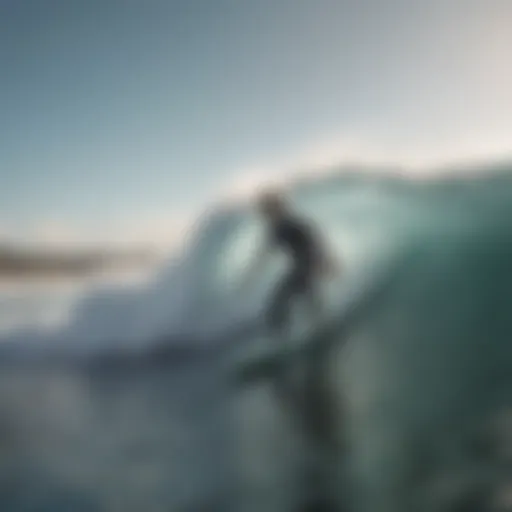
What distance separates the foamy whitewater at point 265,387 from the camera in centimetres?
130

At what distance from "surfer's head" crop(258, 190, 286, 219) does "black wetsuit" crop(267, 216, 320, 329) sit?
1.3 inches

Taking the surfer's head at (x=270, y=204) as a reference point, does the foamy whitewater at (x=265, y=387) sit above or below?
below

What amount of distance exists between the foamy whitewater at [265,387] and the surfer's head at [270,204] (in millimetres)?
38

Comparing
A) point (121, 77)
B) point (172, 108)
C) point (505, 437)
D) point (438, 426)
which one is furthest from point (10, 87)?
point (505, 437)

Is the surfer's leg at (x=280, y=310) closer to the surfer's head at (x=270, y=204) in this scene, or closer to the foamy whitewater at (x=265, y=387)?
the foamy whitewater at (x=265, y=387)

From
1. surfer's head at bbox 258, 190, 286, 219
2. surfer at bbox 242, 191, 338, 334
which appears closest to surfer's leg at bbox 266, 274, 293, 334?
surfer at bbox 242, 191, 338, 334

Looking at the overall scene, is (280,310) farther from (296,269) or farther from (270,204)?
(270,204)

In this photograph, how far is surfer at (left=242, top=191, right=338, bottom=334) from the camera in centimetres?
135

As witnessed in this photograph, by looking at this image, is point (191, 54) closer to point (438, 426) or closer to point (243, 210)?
point (243, 210)

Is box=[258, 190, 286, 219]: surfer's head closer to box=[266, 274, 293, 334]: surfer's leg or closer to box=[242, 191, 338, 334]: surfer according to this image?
box=[242, 191, 338, 334]: surfer

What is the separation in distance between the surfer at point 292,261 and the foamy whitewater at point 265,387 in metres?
0.03

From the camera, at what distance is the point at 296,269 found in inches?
53.5

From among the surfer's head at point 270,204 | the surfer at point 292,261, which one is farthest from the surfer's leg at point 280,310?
the surfer's head at point 270,204

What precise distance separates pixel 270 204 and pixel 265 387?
0.38m
